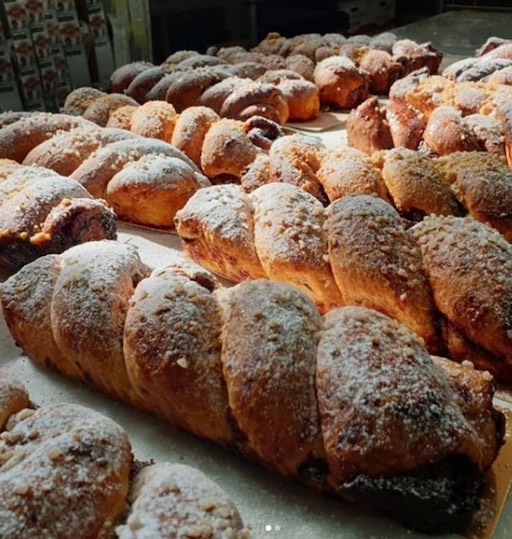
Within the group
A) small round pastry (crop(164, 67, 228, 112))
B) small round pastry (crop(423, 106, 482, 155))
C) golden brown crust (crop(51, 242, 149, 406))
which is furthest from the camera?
small round pastry (crop(164, 67, 228, 112))

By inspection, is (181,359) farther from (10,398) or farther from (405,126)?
(405,126)

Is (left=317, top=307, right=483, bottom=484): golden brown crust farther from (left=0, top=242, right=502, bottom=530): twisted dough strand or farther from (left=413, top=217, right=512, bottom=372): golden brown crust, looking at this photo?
(left=413, top=217, right=512, bottom=372): golden brown crust

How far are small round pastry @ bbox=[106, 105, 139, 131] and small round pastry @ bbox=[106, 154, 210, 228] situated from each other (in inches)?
25.9

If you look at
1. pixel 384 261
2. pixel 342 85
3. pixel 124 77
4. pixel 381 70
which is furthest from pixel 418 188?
pixel 124 77

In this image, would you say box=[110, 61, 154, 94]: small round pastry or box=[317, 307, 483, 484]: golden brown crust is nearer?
box=[317, 307, 483, 484]: golden brown crust

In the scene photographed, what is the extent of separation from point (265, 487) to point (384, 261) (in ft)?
2.01

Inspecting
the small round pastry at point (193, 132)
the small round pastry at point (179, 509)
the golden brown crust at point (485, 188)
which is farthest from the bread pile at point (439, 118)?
the small round pastry at point (179, 509)

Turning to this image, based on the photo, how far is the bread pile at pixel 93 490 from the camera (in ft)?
3.06

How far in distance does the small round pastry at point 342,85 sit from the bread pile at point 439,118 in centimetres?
41

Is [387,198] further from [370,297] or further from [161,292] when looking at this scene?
[161,292]

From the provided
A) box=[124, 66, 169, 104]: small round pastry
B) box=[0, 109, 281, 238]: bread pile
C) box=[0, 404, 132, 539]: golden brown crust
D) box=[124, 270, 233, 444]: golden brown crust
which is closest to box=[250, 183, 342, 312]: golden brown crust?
box=[124, 270, 233, 444]: golden brown crust

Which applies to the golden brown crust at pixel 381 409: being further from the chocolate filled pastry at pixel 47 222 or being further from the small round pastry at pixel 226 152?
the small round pastry at pixel 226 152

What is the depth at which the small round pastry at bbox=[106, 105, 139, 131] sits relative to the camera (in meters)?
2.82

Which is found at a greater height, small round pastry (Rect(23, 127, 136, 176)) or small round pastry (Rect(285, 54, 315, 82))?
small round pastry (Rect(23, 127, 136, 176))
